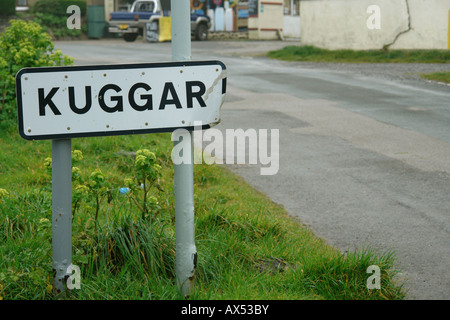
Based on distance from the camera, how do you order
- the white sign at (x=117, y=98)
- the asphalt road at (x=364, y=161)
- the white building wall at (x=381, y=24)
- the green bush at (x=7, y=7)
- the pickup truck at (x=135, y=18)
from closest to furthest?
the white sign at (x=117, y=98), the asphalt road at (x=364, y=161), the white building wall at (x=381, y=24), the pickup truck at (x=135, y=18), the green bush at (x=7, y=7)

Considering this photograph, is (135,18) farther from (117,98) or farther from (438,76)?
(117,98)

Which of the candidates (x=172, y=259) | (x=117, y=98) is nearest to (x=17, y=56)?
(x=172, y=259)

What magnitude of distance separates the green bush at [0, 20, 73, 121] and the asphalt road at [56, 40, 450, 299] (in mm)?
2664

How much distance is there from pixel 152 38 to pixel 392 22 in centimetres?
1440

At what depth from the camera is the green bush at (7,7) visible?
35.5 meters

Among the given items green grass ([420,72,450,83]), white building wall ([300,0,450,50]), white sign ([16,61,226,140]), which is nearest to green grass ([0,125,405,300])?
white sign ([16,61,226,140])

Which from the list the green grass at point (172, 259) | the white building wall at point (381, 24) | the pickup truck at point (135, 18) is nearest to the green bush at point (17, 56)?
the green grass at point (172, 259)

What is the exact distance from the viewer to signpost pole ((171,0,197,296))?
11.0ft

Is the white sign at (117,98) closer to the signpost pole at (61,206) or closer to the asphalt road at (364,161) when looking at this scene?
the signpost pole at (61,206)

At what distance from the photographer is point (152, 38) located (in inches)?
1265

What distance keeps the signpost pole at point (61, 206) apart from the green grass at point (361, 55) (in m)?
16.6

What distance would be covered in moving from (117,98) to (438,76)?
13005 millimetres

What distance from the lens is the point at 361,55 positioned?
2050 centimetres
